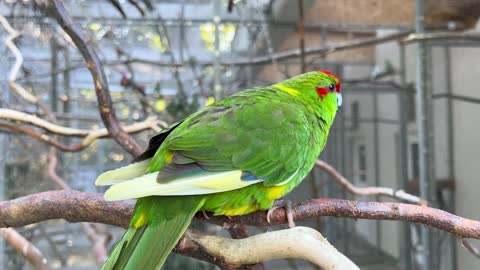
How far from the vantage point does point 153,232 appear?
0.46 meters

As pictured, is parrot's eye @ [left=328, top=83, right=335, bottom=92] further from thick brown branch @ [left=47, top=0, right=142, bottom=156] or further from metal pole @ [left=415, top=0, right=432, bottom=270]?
metal pole @ [left=415, top=0, right=432, bottom=270]

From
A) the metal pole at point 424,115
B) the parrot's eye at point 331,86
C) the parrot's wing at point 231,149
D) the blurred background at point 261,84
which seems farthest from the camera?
the blurred background at point 261,84

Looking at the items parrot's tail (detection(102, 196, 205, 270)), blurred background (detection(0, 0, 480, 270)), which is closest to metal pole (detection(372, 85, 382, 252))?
blurred background (detection(0, 0, 480, 270))

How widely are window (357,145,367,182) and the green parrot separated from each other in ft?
5.59

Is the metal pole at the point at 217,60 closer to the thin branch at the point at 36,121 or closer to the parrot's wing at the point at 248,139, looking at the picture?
the thin branch at the point at 36,121

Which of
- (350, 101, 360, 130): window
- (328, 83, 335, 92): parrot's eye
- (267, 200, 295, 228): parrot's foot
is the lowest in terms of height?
(350, 101, 360, 130): window

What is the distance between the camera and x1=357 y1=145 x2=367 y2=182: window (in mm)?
2290

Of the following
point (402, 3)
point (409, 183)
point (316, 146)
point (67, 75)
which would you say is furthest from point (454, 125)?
point (67, 75)

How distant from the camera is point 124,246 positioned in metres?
0.45

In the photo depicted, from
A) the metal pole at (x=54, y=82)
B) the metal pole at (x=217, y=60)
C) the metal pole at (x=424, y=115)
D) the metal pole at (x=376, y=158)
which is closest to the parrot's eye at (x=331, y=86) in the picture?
the metal pole at (x=424, y=115)

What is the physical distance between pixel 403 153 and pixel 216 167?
1793mm

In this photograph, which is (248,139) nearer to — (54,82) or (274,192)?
(274,192)

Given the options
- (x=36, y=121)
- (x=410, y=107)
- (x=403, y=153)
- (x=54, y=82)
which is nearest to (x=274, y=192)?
(x=36, y=121)

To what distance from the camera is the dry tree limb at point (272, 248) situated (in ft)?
1.27
